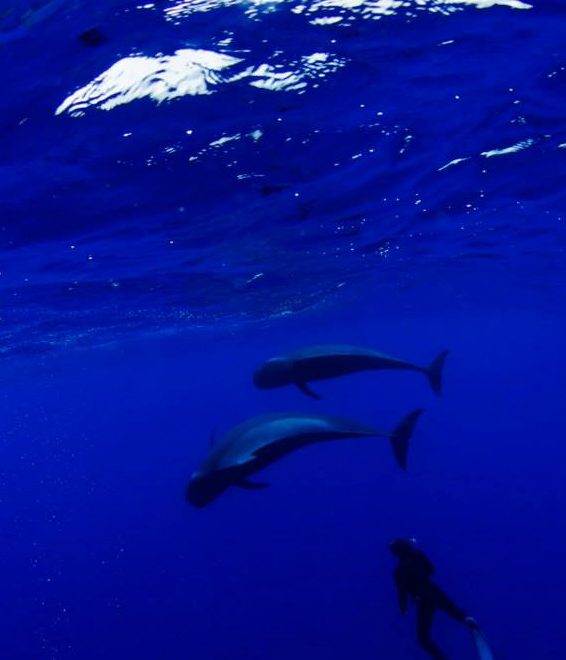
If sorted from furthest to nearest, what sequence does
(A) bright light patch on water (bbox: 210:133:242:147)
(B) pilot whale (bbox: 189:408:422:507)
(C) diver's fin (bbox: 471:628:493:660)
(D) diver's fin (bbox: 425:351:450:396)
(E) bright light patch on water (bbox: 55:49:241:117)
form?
(A) bright light patch on water (bbox: 210:133:242:147) < (D) diver's fin (bbox: 425:351:450:396) < (E) bright light patch on water (bbox: 55:49:241:117) < (B) pilot whale (bbox: 189:408:422:507) < (C) diver's fin (bbox: 471:628:493:660)

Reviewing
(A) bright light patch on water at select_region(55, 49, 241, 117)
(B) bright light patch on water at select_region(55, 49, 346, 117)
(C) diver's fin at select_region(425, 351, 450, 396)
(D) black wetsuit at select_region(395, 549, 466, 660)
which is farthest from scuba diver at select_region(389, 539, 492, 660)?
(A) bright light patch on water at select_region(55, 49, 241, 117)

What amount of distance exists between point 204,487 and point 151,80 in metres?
6.42

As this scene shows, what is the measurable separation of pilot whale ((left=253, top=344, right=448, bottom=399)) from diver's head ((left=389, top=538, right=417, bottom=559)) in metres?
2.56

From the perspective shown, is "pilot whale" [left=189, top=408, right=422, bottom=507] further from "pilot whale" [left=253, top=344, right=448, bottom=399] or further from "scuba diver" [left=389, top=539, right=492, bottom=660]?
"scuba diver" [left=389, top=539, right=492, bottom=660]

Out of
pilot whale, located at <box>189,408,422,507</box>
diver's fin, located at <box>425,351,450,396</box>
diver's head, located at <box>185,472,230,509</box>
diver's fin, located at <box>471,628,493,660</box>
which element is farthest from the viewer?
diver's fin, located at <box>425,351,450,396</box>

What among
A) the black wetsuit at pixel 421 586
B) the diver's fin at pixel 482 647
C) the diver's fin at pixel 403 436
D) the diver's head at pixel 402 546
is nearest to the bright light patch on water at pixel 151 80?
the diver's fin at pixel 403 436

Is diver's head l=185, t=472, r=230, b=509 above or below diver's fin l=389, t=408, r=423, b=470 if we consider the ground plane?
above

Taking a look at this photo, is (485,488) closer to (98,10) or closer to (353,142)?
(353,142)

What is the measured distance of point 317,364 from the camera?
7328mm

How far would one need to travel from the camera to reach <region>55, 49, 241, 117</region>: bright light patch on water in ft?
25.8

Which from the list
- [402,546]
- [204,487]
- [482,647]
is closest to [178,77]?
[204,487]

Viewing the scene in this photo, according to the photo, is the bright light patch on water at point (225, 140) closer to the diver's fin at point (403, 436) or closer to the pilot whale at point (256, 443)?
the pilot whale at point (256, 443)

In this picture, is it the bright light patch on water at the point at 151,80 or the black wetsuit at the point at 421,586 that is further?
the bright light patch on water at the point at 151,80

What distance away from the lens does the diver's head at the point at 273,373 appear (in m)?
7.26
